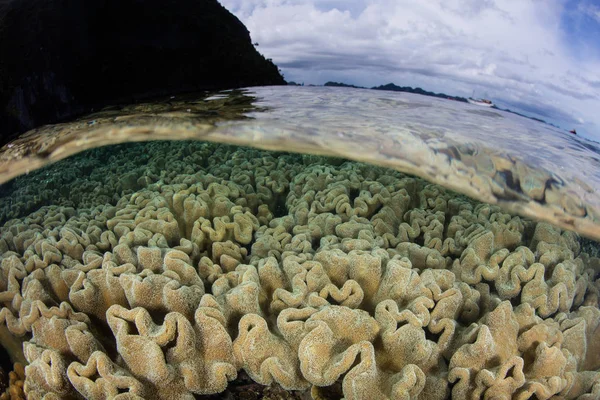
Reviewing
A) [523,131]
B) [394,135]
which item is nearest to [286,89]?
[394,135]

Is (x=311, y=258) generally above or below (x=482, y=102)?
below

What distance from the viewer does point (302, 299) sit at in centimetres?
263

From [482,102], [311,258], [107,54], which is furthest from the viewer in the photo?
[482,102]

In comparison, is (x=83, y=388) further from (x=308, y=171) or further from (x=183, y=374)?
(x=308, y=171)

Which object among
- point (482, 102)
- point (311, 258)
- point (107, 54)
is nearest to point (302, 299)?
point (311, 258)

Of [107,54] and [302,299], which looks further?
[107,54]

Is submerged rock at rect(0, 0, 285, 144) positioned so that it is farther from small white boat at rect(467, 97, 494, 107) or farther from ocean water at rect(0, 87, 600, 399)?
small white boat at rect(467, 97, 494, 107)

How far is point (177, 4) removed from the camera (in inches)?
242

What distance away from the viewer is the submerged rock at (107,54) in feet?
15.0

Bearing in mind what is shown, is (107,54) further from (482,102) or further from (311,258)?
(482,102)

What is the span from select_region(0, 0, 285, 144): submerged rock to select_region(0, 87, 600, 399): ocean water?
494 mm

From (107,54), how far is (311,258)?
15.7ft

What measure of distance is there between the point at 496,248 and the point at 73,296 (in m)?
4.30

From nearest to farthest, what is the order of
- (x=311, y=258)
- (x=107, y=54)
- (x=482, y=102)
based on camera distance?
(x=311, y=258) < (x=107, y=54) < (x=482, y=102)
